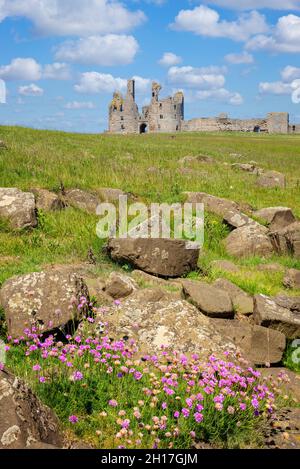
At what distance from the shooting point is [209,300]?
7293mm

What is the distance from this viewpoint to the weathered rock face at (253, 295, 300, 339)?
6.98 m

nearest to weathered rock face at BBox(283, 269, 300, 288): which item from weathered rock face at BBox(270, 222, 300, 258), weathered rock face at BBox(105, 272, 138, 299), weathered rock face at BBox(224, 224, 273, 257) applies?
weathered rock face at BBox(270, 222, 300, 258)

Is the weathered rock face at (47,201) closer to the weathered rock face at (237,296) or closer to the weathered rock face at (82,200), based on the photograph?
the weathered rock face at (82,200)

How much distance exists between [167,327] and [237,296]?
7.58ft

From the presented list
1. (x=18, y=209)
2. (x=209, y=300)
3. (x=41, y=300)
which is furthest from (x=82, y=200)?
(x=41, y=300)

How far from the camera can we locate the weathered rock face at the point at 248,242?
1115 cm

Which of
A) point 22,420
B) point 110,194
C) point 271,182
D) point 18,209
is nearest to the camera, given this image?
point 22,420

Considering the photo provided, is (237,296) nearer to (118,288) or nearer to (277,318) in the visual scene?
(277,318)

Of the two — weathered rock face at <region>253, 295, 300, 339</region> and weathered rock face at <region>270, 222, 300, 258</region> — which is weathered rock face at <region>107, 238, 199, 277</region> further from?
weathered rock face at <region>270, 222, 300, 258</region>

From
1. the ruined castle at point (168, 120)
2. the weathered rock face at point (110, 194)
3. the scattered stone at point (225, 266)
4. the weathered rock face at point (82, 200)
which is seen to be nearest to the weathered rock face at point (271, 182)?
the weathered rock face at point (110, 194)

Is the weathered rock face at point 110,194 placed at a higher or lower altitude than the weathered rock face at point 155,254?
higher

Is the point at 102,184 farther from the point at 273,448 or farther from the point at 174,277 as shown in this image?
the point at 273,448

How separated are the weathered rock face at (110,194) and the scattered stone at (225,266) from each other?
4.41 meters
